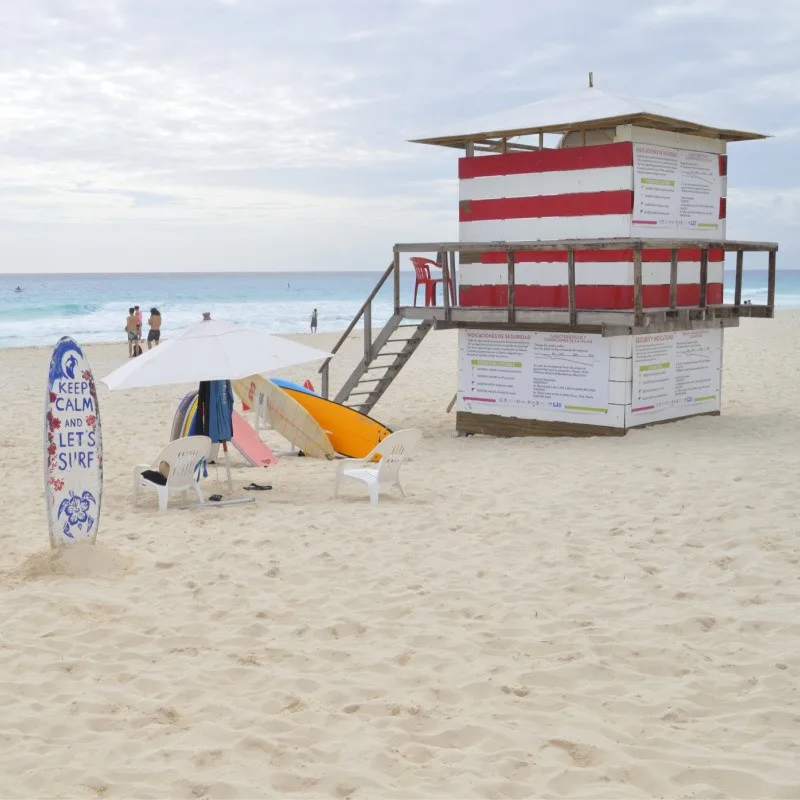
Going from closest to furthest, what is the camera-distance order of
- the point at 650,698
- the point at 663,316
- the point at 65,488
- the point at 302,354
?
the point at 650,698 < the point at 65,488 < the point at 302,354 < the point at 663,316

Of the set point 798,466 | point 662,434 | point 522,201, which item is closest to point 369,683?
point 798,466

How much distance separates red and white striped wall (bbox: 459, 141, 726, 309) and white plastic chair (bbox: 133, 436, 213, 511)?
19.8 ft

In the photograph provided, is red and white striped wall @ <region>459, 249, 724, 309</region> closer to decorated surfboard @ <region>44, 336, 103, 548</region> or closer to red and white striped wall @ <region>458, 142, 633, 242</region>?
red and white striped wall @ <region>458, 142, 633, 242</region>

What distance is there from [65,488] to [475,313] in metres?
7.57

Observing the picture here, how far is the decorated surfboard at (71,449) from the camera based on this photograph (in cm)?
726

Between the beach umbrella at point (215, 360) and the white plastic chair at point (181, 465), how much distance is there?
22.3 inches

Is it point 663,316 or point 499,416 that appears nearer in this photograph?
point 663,316

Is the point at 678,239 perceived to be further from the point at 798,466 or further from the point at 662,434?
the point at 798,466

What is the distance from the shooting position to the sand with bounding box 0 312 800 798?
14.4 feet

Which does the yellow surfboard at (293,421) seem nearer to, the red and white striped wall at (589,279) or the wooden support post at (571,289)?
the red and white striped wall at (589,279)

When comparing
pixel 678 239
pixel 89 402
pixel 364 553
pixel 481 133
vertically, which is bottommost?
pixel 364 553

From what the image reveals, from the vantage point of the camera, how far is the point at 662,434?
12859mm

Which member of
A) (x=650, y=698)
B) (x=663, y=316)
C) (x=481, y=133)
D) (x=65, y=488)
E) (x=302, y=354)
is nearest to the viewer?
(x=650, y=698)

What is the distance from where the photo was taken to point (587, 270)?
13.2m
